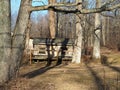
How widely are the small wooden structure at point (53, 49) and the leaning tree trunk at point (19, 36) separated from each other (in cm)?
1667

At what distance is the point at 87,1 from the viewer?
28266mm

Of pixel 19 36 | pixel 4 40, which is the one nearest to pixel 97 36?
Answer: pixel 19 36

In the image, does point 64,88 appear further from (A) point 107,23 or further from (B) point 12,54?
(A) point 107,23

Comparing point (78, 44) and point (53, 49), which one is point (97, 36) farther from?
point (53, 49)

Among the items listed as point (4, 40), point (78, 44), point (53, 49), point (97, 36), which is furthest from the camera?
point (53, 49)

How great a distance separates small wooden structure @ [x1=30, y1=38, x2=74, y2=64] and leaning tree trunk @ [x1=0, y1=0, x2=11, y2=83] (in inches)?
670

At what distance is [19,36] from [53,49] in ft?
55.5

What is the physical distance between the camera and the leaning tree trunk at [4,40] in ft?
37.8

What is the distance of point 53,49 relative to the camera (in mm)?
29016

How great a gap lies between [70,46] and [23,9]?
17.1m

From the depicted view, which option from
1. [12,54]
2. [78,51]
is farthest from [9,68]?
[78,51]

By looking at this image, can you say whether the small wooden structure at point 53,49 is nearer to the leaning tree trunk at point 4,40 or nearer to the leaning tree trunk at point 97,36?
the leaning tree trunk at point 97,36

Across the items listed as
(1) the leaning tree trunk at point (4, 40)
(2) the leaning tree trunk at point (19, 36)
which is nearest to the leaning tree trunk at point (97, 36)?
(2) the leaning tree trunk at point (19, 36)

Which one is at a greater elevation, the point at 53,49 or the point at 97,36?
the point at 97,36
